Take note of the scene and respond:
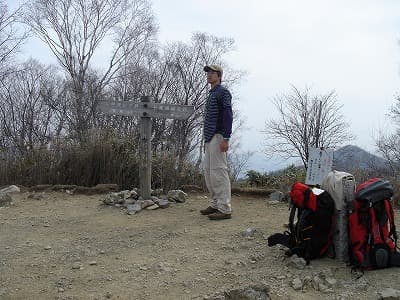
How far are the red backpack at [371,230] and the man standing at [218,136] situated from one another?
1852mm

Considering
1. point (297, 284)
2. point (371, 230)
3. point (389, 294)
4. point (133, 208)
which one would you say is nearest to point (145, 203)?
point (133, 208)

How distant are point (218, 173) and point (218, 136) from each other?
425 millimetres

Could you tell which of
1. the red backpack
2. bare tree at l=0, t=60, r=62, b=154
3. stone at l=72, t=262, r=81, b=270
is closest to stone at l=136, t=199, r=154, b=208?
stone at l=72, t=262, r=81, b=270

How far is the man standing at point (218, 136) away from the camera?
199 inches

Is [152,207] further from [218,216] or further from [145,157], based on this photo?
[218,216]

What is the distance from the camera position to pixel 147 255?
4.09 m

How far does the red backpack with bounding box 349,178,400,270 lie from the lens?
3.51 m

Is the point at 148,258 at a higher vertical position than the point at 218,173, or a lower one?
lower

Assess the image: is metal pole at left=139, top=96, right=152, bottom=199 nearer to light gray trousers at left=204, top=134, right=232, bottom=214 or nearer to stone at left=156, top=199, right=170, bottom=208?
stone at left=156, top=199, right=170, bottom=208

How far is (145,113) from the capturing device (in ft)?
20.2

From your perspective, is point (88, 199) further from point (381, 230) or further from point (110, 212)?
point (381, 230)

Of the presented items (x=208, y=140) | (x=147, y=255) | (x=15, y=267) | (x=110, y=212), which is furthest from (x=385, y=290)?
(x=110, y=212)

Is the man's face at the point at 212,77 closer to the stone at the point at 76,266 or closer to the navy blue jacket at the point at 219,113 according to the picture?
the navy blue jacket at the point at 219,113

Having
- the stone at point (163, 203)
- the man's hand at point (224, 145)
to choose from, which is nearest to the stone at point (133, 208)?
the stone at point (163, 203)
